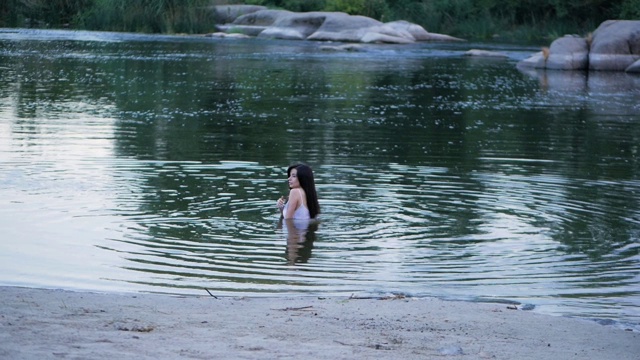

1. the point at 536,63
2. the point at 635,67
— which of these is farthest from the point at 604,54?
the point at 536,63

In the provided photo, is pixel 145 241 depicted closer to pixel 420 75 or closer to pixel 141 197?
pixel 141 197

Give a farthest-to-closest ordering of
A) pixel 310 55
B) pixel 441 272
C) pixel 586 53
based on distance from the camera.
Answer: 1. pixel 310 55
2. pixel 586 53
3. pixel 441 272

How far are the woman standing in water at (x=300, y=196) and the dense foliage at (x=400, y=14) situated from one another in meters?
51.6

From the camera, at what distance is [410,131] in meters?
24.2

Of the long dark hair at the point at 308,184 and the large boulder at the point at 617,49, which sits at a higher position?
the large boulder at the point at 617,49

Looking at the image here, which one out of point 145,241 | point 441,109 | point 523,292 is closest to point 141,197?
point 145,241

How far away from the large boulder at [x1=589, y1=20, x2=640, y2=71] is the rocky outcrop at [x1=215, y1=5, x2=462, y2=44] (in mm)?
18087

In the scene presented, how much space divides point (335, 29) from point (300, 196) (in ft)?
174

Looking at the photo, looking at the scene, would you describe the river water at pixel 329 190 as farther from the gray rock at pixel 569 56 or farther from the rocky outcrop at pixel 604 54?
the gray rock at pixel 569 56

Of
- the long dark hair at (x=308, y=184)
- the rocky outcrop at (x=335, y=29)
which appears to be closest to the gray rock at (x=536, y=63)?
the rocky outcrop at (x=335, y=29)

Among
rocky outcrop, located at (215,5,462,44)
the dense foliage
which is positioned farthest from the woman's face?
the dense foliage

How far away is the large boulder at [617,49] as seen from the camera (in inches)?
1815

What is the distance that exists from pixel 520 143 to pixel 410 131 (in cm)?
269

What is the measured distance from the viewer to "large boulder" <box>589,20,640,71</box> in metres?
46.1
